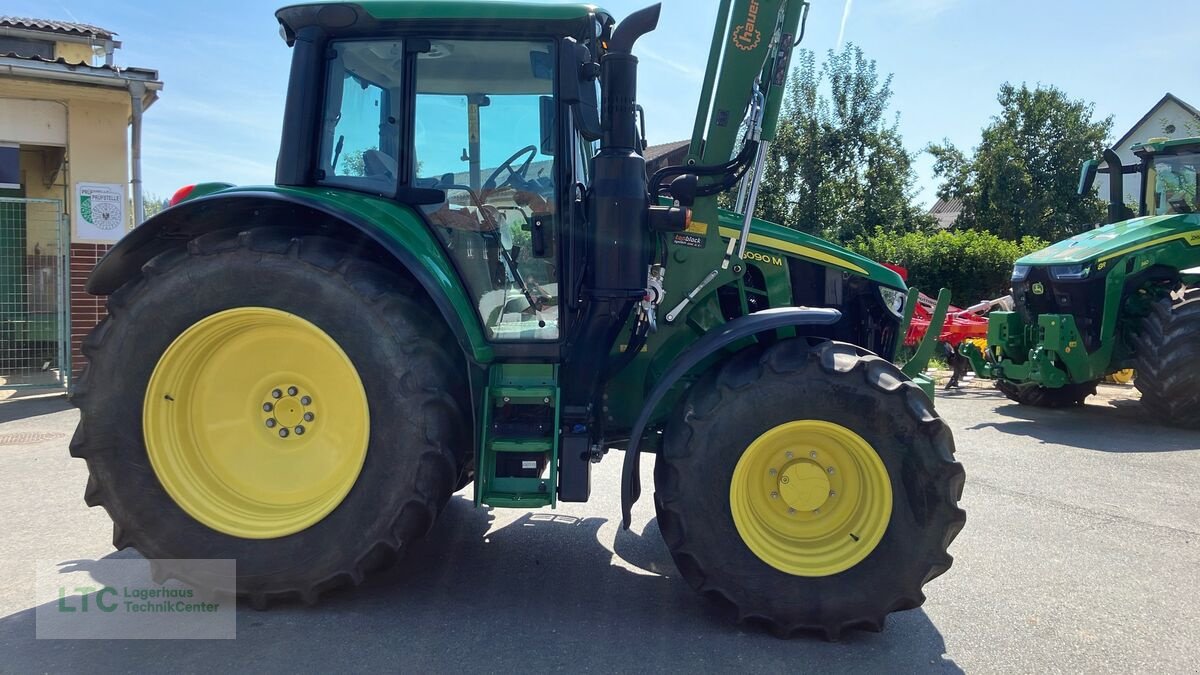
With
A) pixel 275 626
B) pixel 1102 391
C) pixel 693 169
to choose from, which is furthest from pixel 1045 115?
pixel 275 626

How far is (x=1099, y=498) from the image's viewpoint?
5.18 meters

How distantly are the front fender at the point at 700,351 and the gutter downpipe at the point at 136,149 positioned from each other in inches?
349

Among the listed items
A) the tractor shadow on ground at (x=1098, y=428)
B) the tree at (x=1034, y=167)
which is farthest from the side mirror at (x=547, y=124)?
the tree at (x=1034, y=167)

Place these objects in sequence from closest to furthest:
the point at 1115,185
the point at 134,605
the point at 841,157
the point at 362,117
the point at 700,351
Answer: the point at 700,351 → the point at 134,605 → the point at 362,117 → the point at 1115,185 → the point at 841,157

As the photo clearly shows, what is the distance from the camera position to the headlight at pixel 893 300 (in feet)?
13.0

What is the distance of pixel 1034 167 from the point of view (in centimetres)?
2798

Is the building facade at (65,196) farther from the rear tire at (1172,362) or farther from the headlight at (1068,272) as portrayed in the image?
the rear tire at (1172,362)

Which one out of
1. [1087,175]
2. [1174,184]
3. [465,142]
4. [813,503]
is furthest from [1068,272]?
[465,142]

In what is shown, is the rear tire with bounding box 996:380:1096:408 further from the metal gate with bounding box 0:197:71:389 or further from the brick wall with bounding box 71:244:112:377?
the metal gate with bounding box 0:197:71:389

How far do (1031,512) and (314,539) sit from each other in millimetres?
4114

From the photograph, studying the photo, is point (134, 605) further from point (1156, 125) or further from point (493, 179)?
point (1156, 125)

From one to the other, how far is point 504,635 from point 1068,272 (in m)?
7.09

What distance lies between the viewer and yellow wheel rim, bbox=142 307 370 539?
10.8 feet

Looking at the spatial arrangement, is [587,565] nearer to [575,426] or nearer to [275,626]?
[575,426]
